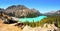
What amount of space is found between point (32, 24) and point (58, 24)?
2539 mm

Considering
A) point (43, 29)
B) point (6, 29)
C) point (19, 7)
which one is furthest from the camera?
point (19, 7)

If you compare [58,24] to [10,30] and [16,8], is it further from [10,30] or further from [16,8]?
[16,8]

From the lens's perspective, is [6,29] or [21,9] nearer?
[6,29]

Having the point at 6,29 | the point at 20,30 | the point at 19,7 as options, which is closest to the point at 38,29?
the point at 20,30

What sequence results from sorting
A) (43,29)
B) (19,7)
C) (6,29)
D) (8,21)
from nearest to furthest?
(43,29) → (6,29) → (8,21) → (19,7)

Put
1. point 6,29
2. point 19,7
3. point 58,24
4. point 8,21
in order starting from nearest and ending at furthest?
point 6,29 → point 58,24 → point 8,21 → point 19,7

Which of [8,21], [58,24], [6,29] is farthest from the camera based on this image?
[8,21]

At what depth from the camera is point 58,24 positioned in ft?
42.4

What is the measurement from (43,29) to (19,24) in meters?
3.58

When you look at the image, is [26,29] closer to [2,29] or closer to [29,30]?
[29,30]

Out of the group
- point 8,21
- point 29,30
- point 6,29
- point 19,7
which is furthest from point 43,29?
point 19,7

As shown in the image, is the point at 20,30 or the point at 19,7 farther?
the point at 19,7

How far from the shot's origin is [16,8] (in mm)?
79250

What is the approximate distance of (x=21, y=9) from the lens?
79.8 m
